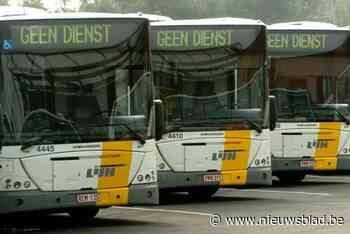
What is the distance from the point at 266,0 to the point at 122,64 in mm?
49265

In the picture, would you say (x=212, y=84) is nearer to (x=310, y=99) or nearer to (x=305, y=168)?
(x=310, y=99)

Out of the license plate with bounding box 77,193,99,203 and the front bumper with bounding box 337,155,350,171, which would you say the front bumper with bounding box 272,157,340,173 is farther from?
the license plate with bounding box 77,193,99,203

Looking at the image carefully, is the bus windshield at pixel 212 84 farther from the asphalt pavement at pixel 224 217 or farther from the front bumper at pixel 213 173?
the asphalt pavement at pixel 224 217

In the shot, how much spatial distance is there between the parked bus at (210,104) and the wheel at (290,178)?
4689 mm

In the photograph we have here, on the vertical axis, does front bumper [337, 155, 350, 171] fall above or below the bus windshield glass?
below

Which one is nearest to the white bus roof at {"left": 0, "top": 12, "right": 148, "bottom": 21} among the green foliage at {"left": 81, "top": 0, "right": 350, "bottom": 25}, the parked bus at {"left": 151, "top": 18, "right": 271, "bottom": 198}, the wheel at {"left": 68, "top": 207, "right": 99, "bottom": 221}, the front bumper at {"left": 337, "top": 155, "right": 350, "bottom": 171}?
the wheel at {"left": 68, "top": 207, "right": 99, "bottom": 221}

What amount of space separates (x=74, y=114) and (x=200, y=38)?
430 cm

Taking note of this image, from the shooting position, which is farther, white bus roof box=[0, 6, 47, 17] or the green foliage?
the green foliage

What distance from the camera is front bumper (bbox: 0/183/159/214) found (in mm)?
13523

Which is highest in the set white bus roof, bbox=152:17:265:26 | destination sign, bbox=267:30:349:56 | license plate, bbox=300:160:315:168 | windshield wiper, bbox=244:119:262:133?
white bus roof, bbox=152:17:265:26

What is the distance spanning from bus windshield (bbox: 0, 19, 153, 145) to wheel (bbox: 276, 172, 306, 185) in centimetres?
Answer: 853

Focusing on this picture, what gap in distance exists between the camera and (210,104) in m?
17.6

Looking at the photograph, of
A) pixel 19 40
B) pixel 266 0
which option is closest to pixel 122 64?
pixel 19 40

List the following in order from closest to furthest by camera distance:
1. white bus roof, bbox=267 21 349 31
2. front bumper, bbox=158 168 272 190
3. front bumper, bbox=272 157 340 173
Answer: front bumper, bbox=158 168 272 190 → white bus roof, bbox=267 21 349 31 → front bumper, bbox=272 157 340 173
